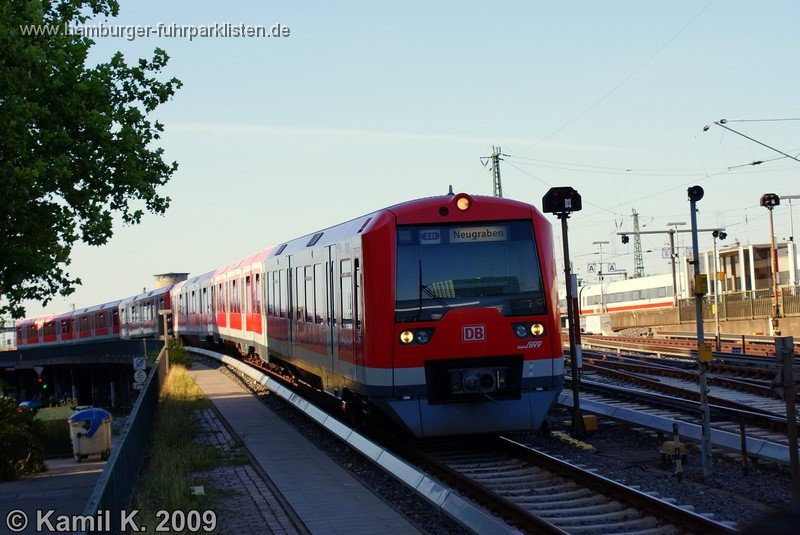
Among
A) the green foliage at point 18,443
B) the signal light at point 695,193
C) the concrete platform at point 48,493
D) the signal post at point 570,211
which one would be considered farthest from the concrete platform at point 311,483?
the green foliage at point 18,443

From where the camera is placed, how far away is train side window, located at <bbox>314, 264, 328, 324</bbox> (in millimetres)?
15758

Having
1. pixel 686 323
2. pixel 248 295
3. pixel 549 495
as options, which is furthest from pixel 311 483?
pixel 686 323

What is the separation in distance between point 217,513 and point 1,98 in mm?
10330

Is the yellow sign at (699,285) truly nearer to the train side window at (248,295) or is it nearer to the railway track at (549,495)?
the railway track at (549,495)

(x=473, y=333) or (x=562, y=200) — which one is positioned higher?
(x=562, y=200)

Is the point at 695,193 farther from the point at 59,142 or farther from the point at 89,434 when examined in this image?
the point at 89,434

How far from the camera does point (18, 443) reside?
24.9 metres

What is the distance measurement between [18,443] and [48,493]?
5.33 metres

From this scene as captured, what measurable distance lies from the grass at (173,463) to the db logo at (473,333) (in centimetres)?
364

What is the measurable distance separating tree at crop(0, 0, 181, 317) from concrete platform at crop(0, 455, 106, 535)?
3642 millimetres

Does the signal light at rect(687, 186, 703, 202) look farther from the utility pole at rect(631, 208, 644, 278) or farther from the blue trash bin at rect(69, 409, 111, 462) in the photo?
the utility pole at rect(631, 208, 644, 278)

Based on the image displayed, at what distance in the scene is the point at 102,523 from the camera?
725 cm

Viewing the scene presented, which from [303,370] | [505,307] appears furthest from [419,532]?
[303,370]

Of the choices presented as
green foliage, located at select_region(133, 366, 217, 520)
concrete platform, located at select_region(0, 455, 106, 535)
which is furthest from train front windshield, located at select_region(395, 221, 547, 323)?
concrete platform, located at select_region(0, 455, 106, 535)
